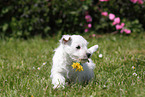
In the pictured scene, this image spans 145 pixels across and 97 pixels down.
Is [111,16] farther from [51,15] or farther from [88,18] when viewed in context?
[51,15]

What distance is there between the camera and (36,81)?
3201mm

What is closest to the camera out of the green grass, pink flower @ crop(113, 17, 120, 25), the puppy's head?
the puppy's head

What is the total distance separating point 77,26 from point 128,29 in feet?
5.40

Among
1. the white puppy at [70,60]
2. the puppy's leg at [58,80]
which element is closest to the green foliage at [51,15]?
the white puppy at [70,60]

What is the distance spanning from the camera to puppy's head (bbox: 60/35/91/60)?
272cm

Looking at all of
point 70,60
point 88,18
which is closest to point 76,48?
point 70,60

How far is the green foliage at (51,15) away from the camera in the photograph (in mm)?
6422

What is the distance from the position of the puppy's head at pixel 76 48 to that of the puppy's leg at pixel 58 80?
0.37 metres

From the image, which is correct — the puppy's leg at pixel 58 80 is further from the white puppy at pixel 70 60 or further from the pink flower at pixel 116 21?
the pink flower at pixel 116 21

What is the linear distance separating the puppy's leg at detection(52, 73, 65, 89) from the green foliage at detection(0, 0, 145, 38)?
11.8 feet

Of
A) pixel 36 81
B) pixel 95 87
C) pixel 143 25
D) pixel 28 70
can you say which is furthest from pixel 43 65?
pixel 143 25

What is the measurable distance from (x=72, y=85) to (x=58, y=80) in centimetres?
24

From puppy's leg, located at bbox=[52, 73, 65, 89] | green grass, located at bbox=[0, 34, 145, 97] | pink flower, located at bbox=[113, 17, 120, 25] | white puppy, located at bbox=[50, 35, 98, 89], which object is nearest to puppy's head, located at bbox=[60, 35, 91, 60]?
white puppy, located at bbox=[50, 35, 98, 89]

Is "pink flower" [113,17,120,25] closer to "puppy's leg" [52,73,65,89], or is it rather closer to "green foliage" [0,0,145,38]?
"green foliage" [0,0,145,38]
